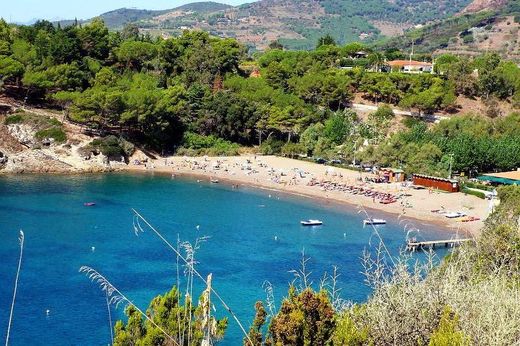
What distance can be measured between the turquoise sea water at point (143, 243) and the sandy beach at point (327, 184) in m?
1.78

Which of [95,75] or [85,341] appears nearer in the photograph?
[85,341]

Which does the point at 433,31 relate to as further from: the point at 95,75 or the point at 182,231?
the point at 182,231

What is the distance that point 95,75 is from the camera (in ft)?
198

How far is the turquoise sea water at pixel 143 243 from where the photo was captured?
86.5ft

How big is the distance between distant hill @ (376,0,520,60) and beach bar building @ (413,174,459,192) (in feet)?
234

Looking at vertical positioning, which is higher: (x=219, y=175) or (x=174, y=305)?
(x=174, y=305)

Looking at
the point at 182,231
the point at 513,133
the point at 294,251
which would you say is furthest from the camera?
the point at 513,133

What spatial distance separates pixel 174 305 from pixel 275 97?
4933 centimetres

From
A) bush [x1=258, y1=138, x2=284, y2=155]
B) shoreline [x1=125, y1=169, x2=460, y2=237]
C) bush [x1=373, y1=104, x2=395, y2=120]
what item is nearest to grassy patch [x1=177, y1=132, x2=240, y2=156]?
bush [x1=258, y1=138, x2=284, y2=155]

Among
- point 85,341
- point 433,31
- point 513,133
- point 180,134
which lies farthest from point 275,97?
point 433,31

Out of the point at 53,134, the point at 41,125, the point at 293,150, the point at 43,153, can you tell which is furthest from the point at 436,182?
the point at 41,125

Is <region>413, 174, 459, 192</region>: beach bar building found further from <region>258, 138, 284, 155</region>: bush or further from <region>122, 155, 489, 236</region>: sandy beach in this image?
<region>258, 138, 284, 155</region>: bush

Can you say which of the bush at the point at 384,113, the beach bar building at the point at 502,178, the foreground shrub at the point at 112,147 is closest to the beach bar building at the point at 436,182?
the beach bar building at the point at 502,178

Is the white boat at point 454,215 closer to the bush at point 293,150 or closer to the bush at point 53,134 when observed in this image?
the bush at point 293,150
